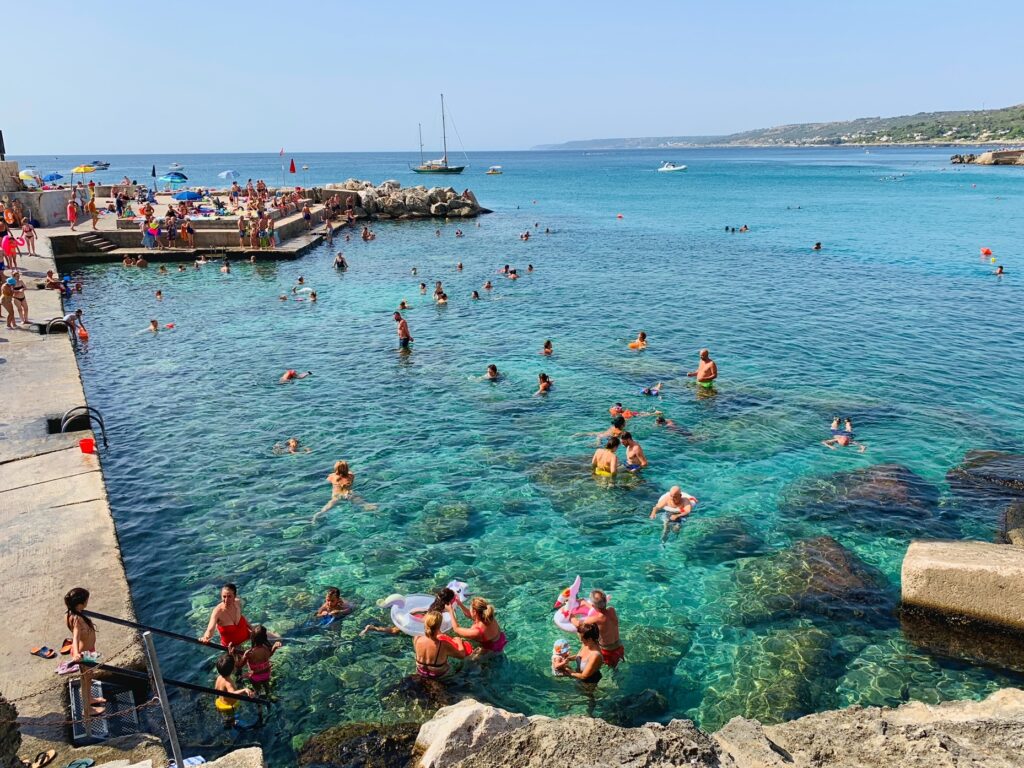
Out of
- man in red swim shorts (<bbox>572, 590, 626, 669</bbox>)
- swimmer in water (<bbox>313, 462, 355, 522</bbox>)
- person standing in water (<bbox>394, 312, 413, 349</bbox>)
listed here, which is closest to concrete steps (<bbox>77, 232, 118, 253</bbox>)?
person standing in water (<bbox>394, 312, 413, 349</bbox>)

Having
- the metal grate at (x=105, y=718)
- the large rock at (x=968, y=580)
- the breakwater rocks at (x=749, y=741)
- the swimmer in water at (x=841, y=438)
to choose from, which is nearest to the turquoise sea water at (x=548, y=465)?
the swimmer in water at (x=841, y=438)

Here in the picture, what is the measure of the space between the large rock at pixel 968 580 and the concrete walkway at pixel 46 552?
1030 centimetres

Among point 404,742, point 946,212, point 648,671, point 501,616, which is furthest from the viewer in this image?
point 946,212

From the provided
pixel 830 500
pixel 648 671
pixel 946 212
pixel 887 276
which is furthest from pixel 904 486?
pixel 946 212

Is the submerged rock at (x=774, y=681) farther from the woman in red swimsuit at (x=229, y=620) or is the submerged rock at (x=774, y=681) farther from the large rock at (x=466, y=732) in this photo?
the woman in red swimsuit at (x=229, y=620)

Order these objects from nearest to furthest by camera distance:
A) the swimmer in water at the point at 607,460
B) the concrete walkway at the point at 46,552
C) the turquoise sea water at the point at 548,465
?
1. the concrete walkway at the point at 46,552
2. the turquoise sea water at the point at 548,465
3. the swimmer in water at the point at 607,460

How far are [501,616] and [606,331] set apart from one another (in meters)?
16.9

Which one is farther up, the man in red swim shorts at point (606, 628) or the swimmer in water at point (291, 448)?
the swimmer in water at point (291, 448)

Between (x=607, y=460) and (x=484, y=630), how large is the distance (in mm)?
5923

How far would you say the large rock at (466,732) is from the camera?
20.4ft

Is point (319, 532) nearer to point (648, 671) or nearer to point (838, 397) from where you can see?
point (648, 671)

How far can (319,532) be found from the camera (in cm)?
1270

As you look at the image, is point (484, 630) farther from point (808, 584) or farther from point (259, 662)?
point (808, 584)

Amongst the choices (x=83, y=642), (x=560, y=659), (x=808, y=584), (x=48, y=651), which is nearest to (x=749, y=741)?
(x=560, y=659)
